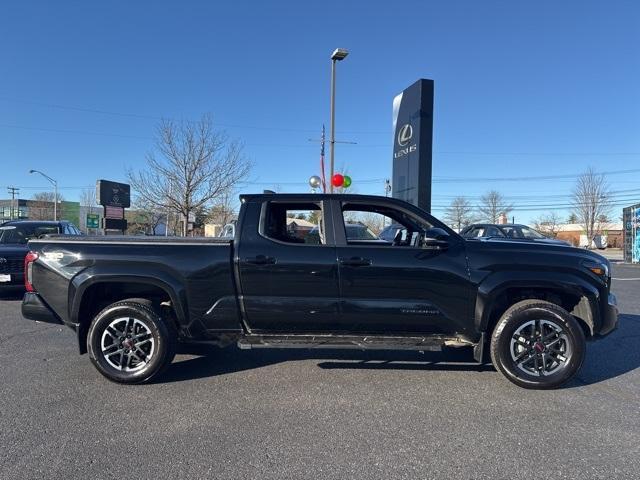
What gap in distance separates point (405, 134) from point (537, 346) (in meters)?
10.1

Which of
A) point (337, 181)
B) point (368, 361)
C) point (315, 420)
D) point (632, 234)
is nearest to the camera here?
point (315, 420)

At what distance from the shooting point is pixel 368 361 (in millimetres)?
5145

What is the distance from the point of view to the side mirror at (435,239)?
429 cm

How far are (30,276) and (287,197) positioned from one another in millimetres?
2755

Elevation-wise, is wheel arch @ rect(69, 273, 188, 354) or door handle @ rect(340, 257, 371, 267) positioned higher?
door handle @ rect(340, 257, 371, 267)

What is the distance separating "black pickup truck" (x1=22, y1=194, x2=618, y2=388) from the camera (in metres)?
Result: 4.36

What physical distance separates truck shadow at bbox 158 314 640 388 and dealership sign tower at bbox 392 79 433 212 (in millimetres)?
7189

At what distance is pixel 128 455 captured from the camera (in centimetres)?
304

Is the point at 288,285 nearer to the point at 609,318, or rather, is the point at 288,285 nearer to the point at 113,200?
the point at 609,318

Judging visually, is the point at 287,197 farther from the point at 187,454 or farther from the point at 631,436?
the point at 631,436

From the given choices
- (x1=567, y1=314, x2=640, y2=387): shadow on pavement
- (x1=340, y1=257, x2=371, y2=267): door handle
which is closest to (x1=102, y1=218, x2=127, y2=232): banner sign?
(x1=340, y1=257, x2=371, y2=267): door handle

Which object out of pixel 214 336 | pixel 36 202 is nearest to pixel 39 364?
pixel 214 336

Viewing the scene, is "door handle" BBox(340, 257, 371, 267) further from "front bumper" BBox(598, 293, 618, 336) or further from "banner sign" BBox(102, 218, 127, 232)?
"banner sign" BBox(102, 218, 127, 232)

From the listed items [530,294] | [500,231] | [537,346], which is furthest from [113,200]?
[537,346]
